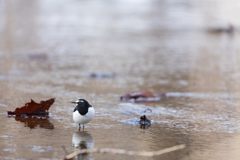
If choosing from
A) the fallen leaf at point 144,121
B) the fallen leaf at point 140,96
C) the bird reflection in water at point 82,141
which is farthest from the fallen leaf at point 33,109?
the fallen leaf at point 140,96

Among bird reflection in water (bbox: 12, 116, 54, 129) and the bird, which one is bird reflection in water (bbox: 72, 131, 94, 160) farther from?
bird reflection in water (bbox: 12, 116, 54, 129)

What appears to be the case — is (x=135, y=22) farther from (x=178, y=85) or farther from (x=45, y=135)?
(x=45, y=135)

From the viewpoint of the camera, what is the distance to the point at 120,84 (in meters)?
10.3

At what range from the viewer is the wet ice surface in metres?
5.56

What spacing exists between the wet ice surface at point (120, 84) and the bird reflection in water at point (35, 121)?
2 centimetres

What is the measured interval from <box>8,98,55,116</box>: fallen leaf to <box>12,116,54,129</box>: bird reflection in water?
5.2 inches

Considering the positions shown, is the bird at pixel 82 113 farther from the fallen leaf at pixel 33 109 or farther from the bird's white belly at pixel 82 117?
the fallen leaf at pixel 33 109

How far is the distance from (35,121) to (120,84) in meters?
4.03

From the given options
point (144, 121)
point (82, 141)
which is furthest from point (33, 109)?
point (144, 121)

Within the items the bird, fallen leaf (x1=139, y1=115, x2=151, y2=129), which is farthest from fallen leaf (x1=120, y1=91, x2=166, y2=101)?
the bird

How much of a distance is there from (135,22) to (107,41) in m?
7.49

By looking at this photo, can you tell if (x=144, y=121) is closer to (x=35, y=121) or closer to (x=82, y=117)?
(x=82, y=117)

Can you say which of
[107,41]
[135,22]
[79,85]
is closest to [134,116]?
[79,85]

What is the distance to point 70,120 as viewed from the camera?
673 cm
